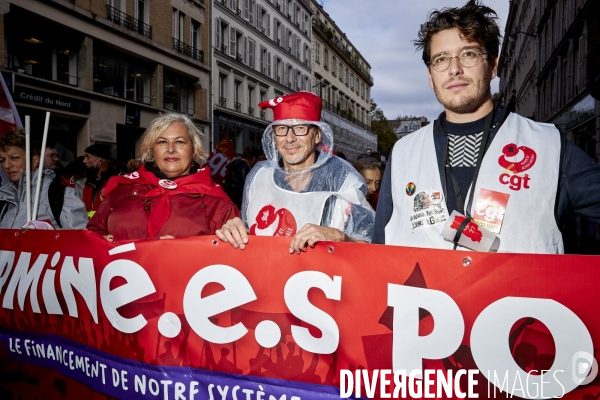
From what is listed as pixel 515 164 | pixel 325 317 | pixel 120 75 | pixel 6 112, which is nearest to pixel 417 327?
pixel 325 317

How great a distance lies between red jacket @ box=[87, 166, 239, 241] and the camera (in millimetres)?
2904

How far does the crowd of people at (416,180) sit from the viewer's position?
1907 millimetres

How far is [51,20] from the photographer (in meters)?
15.2

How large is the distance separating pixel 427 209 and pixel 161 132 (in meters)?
1.92

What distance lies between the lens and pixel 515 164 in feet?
6.43

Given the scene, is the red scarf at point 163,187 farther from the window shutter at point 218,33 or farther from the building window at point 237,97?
the building window at point 237,97

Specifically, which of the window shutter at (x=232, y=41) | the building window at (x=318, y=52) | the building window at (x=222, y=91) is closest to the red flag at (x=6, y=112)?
the building window at (x=222, y=91)

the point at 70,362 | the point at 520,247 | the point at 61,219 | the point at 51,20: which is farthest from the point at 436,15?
the point at 51,20

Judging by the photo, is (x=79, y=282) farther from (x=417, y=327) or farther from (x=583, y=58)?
(x=583, y=58)

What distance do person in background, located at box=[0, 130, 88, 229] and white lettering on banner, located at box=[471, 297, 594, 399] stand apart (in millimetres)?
3043

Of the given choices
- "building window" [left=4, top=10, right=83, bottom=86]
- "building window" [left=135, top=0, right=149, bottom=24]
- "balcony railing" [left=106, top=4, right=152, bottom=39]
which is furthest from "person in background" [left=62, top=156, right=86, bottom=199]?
"building window" [left=135, top=0, right=149, bottom=24]

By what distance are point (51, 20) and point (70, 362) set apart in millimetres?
15777

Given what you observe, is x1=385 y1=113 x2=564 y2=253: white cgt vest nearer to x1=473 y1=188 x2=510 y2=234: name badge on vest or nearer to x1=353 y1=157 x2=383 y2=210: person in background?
x1=473 y1=188 x2=510 y2=234: name badge on vest

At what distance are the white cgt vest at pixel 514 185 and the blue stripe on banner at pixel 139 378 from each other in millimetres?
802
